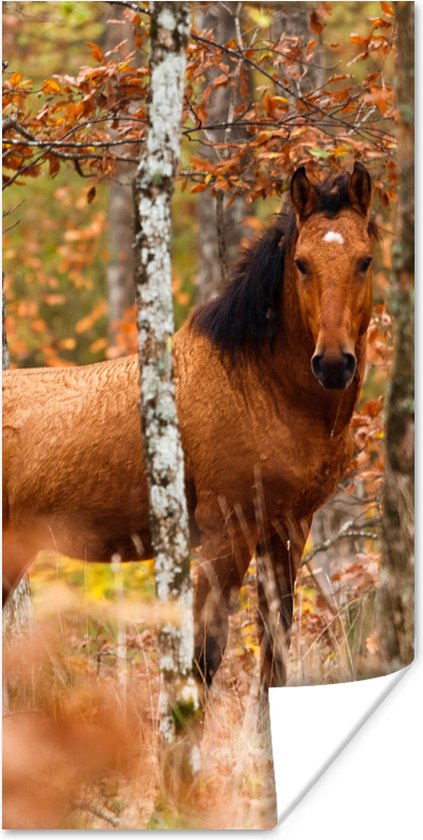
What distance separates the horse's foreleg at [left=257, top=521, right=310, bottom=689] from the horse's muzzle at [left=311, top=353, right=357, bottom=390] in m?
0.83

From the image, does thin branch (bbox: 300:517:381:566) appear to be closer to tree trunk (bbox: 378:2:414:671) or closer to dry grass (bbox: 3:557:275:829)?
tree trunk (bbox: 378:2:414:671)

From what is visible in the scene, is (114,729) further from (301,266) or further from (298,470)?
(301,266)

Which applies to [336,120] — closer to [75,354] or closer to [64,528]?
[64,528]

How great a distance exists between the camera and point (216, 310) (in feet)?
16.4

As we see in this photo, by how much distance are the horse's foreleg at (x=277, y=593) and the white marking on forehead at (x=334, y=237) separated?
4.20 ft

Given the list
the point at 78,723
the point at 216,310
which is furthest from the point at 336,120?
the point at 78,723

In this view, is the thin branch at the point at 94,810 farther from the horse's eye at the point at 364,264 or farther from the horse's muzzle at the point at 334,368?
the horse's eye at the point at 364,264

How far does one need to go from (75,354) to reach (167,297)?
42.8 feet

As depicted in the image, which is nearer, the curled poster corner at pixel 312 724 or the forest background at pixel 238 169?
the curled poster corner at pixel 312 724

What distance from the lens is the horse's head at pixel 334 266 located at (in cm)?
435

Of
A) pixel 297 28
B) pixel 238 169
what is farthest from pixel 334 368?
pixel 297 28

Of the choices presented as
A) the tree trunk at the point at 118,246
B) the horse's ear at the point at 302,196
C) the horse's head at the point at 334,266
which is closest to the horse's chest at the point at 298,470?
the horse's head at the point at 334,266

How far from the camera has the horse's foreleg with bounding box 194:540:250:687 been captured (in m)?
4.75

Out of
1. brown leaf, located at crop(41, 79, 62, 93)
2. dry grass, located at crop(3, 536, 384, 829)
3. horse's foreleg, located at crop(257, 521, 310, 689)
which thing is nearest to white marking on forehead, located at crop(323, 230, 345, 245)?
horse's foreleg, located at crop(257, 521, 310, 689)
